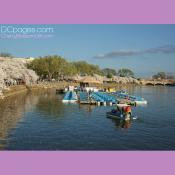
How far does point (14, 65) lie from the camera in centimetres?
3866

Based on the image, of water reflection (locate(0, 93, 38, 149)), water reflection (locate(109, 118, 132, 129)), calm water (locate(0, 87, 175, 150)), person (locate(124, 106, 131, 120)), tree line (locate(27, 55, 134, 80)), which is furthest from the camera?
tree line (locate(27, 55, 134, 80))

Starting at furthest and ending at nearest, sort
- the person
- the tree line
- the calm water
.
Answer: the tree line, the person, the calm water

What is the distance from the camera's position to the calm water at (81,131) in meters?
14.7

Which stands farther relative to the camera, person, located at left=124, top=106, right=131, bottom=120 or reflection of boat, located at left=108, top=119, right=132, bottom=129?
person, located at left=124, top=106, right=131, bottom=120

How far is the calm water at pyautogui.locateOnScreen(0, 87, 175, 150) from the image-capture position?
48.2 ft

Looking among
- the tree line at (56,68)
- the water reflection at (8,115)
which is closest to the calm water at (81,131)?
the water reflection at (8,115)

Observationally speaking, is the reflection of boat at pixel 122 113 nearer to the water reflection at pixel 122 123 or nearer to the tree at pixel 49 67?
the water reflection at pixel 122 123

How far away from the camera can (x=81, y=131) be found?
1714 cm

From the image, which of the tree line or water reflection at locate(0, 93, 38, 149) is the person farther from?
the tree line

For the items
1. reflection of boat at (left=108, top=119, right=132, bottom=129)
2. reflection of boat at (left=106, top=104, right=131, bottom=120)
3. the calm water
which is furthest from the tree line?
reflection of boat at (left=108, top=119, right=132, bottom=129)

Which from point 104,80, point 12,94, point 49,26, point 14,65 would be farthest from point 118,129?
point 104,80

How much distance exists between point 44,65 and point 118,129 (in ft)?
103

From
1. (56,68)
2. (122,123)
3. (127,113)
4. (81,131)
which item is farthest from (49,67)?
(81,131)

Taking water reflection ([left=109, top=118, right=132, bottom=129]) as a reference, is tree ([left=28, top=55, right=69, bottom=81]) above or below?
above
